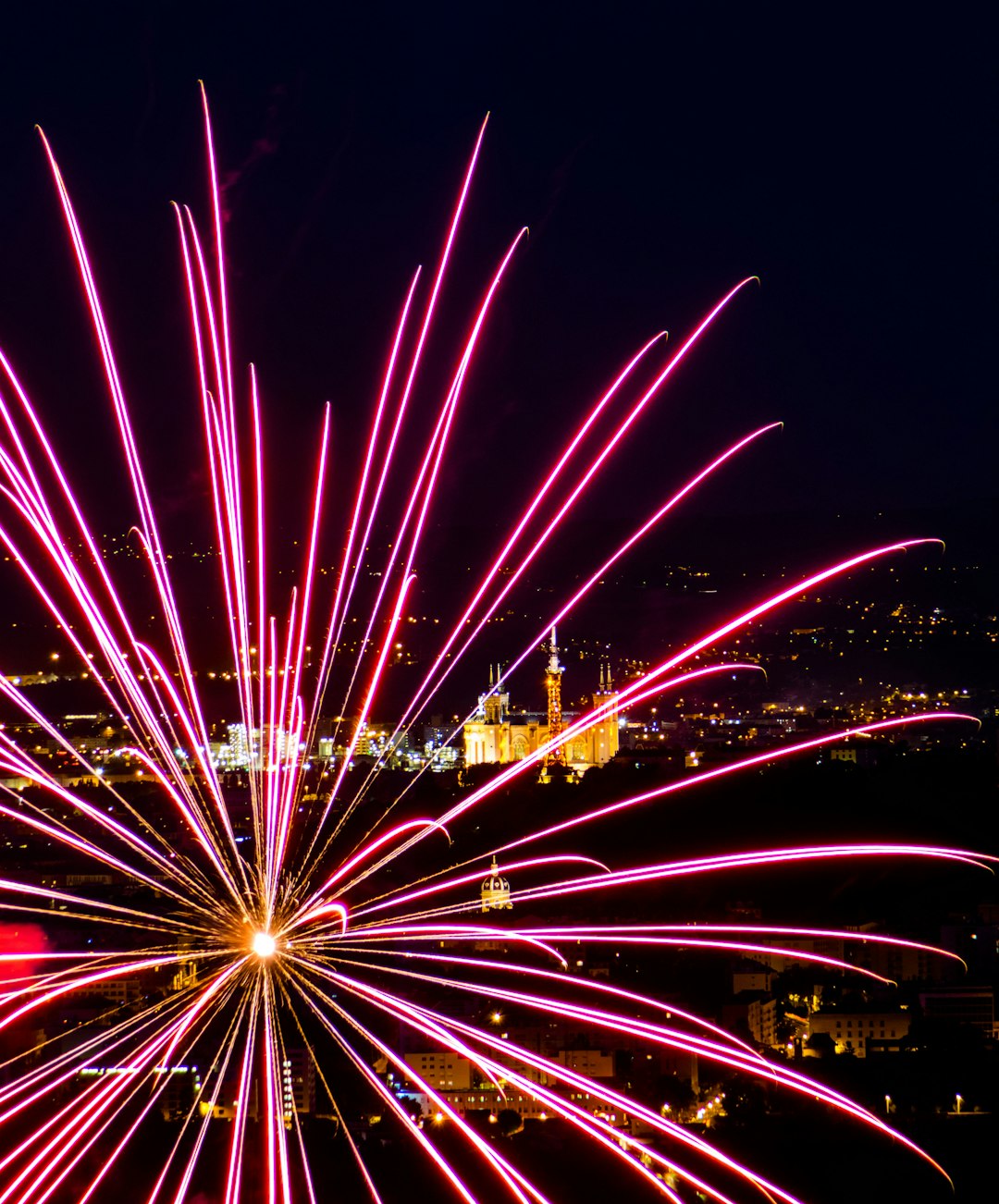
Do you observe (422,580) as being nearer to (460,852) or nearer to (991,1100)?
(460,852)

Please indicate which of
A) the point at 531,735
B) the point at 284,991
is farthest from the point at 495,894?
the point at 531,735

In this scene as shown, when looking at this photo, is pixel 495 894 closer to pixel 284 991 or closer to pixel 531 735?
pixel 284 991

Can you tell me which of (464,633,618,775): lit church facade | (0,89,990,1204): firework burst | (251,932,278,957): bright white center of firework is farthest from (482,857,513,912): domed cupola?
(464,633,618,775): lit church facade

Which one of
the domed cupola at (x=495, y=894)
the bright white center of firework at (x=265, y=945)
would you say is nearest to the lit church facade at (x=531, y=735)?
the domed cupola at (x=495, y=894)

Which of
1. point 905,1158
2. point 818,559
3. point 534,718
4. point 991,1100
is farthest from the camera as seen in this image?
point 818,559

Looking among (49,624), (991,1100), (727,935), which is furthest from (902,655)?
(991,1100)
